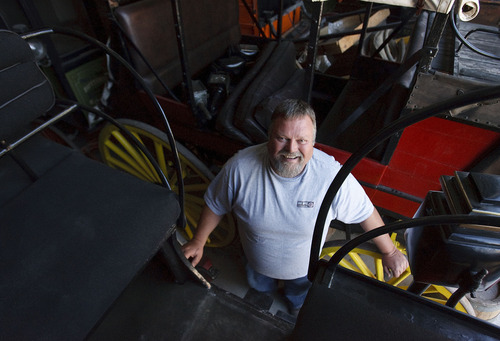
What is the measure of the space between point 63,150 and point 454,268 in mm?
1254

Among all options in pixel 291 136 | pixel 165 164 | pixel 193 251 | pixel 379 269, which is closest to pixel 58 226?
pixel 193 251

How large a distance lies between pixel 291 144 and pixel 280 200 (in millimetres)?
289

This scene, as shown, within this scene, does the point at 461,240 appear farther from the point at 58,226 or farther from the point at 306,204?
the point at 58,226

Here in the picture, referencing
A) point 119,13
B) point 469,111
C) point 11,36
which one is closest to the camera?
point 11,36

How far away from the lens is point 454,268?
651mm

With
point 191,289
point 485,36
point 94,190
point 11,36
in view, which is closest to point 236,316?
point 191,289

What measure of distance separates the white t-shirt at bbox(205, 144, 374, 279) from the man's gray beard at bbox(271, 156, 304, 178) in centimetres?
2

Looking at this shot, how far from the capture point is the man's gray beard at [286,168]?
133cm

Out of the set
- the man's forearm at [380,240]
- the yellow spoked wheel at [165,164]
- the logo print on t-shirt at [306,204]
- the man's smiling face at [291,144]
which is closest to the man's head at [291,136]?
the man's smiling face at [291,144]

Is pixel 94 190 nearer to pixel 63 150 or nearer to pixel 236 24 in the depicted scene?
pixel 63 150

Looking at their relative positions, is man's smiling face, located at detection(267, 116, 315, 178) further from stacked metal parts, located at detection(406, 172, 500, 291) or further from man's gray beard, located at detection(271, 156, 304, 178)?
stacked metal parts, located at detection(406, 172, 500, 291)

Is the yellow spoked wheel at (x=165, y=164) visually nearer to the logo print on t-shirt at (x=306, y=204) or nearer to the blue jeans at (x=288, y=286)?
the blue jeans at (x=288, y=286)

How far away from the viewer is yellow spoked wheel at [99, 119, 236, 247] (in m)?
2.11

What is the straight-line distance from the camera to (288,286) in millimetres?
1944
